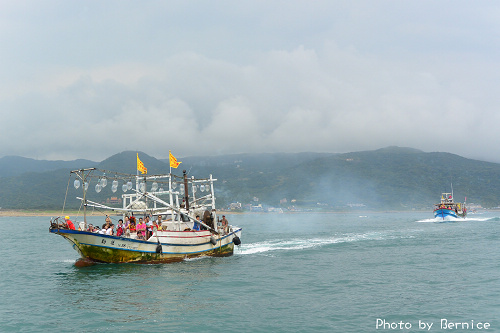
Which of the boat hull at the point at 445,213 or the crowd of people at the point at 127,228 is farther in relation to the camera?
the boat hull at the point at 445,213

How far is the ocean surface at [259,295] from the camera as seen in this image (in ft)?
59.9

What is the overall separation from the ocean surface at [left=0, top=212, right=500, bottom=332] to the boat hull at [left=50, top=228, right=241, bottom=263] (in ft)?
2.96

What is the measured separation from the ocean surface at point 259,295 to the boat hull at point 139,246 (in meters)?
0.90

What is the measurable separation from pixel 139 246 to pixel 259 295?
13096 mm

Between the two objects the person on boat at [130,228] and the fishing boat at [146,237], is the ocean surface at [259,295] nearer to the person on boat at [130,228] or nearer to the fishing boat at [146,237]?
the fishing boat at [146,237]

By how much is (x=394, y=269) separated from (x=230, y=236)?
16562mm

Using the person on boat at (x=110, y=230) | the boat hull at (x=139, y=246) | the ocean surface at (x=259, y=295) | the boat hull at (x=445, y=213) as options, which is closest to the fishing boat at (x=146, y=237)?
the boat hull at (x=139, y=246)

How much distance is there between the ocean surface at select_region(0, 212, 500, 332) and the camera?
18250 mm

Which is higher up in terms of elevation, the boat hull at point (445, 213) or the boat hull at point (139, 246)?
the boat hull at point (139, 246)

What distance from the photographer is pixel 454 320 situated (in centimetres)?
1856

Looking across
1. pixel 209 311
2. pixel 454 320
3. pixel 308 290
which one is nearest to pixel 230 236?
pixel 308 290

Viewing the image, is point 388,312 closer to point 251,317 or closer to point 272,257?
point 251,317

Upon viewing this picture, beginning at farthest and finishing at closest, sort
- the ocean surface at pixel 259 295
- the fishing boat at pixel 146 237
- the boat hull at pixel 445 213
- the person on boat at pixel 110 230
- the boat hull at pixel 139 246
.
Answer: the boat hull at pixel 445 213
the person on boat at pixel 110 230
the boat hull at pixel 139 246
the fishing boat at pixel 146 237
the ocean surface at pixel 259 295

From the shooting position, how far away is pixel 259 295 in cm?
2350
